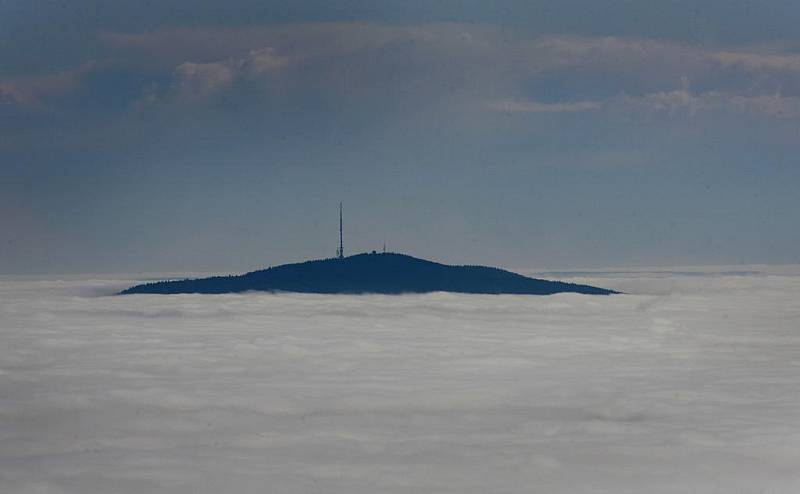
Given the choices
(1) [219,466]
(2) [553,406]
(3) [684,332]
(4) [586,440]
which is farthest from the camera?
(3) [684,332]

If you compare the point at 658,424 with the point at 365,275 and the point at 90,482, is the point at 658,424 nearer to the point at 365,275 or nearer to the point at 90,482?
the point at 90,482

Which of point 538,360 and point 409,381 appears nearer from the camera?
point 409,381

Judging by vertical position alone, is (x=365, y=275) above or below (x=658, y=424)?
above

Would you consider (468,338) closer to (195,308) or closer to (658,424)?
(658,424)

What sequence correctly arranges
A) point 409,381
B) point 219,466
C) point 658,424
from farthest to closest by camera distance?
1. point 409,381
2. point 658,424
3. point 219,466

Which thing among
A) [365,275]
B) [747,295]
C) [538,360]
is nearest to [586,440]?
[538,360]

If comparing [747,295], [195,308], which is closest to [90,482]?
[195,308]
